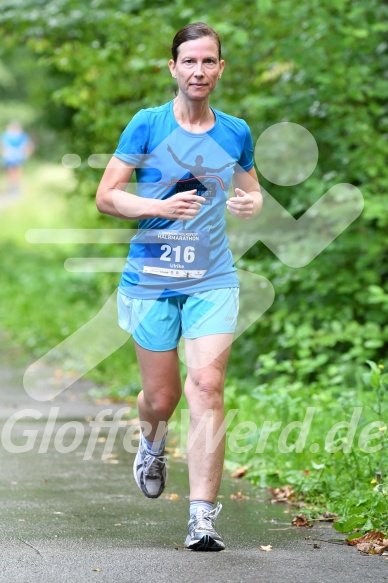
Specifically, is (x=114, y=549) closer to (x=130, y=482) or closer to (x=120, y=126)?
(x=130, y=482)

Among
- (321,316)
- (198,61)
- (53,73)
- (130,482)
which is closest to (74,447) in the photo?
(130,482)

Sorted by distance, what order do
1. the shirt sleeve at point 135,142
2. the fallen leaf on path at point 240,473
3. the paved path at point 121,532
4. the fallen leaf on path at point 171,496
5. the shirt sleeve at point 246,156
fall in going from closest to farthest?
1. the paved path at point 121,532
2. the shirt sleeve at point 135,142
3. the shirt sleeve at point 246,156
4. the fallen leaf on path at point 171,496
5. the fallen leaf on path at point 240,473

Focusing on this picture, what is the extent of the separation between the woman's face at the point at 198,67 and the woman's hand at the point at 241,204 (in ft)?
1.47

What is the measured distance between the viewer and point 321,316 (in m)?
8.93

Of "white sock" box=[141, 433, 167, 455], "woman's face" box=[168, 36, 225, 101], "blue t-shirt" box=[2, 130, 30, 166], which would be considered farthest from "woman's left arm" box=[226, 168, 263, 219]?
"blue t-shirt" box=[2, 130, 30, 166]

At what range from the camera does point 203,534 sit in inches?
184

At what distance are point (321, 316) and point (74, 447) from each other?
2451 mm

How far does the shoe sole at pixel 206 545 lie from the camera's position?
184 inches

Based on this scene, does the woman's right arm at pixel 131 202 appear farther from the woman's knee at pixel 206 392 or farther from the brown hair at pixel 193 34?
the woman's knee at pixel 206 392

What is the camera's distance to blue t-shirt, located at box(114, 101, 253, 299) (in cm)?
493

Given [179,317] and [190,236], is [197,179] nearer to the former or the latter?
[190,236]

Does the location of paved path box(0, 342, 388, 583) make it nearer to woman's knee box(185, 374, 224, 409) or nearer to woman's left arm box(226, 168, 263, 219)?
woman's knee box(185, 374, 224, 409)

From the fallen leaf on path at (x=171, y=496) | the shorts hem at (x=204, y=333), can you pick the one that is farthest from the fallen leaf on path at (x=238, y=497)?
the shorts hem at (x=204, y=333)

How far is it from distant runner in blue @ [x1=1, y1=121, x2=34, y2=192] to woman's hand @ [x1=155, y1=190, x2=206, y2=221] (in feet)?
100
